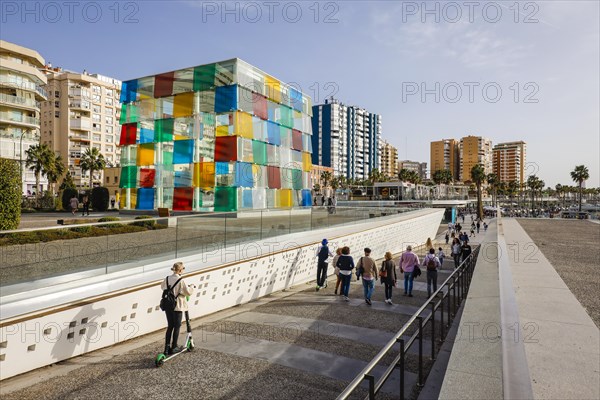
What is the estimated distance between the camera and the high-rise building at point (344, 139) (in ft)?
545

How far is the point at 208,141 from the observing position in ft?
113

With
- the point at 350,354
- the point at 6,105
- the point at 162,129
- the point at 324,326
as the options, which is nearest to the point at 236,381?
the point at 350,354

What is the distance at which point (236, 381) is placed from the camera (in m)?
6.16

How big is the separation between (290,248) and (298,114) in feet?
100.0

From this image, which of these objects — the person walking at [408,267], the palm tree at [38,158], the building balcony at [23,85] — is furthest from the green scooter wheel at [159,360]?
the building balcony at [23,85]

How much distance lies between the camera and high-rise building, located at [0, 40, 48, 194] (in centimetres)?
4753

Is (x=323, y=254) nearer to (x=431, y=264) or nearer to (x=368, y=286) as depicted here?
(x=368, y=286)

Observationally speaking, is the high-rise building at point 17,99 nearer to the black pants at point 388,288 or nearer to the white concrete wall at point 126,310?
the white concrete wall at point 126,310

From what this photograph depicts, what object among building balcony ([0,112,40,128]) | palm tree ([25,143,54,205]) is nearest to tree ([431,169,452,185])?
palm tree ([25,143,54,205])

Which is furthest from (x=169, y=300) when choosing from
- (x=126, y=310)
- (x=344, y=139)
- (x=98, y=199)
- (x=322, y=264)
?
(x=344, y=139)

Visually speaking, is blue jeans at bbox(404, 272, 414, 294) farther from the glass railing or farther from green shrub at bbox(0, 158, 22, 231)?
green shrub at bbox(0, 158, 22, 231)

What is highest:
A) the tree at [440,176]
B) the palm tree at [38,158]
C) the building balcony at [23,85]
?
the building balcony at [23,85]

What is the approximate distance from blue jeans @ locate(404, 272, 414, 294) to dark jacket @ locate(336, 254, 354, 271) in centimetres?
225

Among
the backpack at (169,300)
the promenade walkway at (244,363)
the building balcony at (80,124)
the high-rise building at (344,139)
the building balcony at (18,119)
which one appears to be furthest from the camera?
the high-rise building at (344,139)
